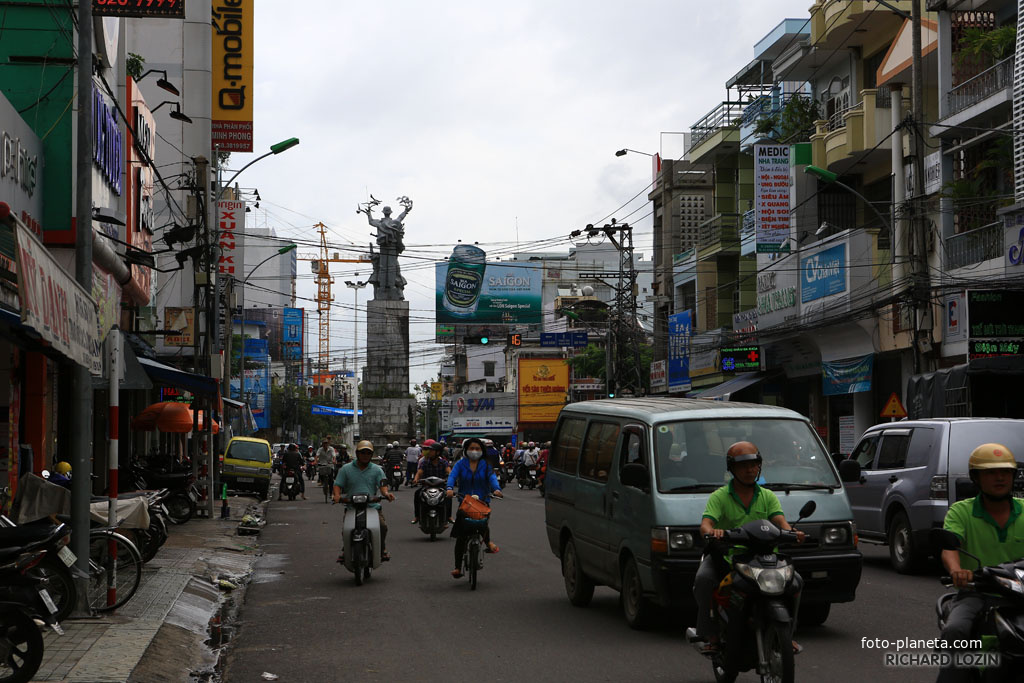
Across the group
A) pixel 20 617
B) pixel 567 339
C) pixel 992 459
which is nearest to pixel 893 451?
pixel 992 459

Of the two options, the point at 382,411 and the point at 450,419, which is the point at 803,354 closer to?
the point at 382,411

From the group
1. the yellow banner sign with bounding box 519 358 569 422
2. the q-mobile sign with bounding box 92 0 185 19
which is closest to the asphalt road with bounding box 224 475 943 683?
the q-mobile sign with bounding box 92 0 185 19

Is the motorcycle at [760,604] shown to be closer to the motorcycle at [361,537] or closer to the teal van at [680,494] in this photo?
the teal van at [680,494]

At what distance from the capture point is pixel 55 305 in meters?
9.33

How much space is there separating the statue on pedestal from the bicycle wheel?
2390 inches

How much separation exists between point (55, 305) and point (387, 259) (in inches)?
2526

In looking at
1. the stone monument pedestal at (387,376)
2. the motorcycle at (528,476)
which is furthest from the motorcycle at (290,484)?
the stone monument pedestal at (387,376)

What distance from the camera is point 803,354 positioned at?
37750 mm

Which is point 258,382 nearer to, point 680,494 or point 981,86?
point 981,86

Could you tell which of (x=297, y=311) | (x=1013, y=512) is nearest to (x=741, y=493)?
(x=1013, y=512)

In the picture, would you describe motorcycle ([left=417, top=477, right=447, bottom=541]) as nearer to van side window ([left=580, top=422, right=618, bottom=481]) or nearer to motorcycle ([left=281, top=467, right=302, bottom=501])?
van side window ([left=580, top=422, right=618, bottom=481])

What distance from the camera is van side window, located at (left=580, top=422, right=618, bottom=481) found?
438 inches

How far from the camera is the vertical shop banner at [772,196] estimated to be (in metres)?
36.6

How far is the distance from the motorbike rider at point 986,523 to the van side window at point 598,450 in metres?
5.15
